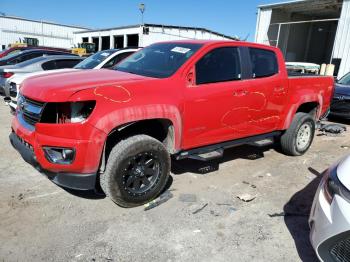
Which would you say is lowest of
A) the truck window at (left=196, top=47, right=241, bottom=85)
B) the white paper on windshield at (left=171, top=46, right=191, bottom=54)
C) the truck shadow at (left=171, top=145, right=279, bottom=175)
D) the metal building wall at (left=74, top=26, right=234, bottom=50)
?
the truck shadow at (left=171, top=145, right=279, bottom=175)

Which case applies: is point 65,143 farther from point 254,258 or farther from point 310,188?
point 310,188

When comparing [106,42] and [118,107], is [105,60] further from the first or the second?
[106,42]

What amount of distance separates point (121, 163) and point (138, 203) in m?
0.59

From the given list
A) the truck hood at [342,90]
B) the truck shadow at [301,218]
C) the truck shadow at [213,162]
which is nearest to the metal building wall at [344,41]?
the truck hood at [342,90]

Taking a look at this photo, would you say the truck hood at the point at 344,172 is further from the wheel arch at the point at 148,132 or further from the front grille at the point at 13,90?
the front grille at the point at 13,90

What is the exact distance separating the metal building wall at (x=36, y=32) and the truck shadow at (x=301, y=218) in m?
47.7

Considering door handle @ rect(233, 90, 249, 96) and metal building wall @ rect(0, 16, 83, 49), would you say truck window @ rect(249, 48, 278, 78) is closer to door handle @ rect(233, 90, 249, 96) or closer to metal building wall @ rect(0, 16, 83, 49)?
door handle @ rect(233, 90, 249, 96)

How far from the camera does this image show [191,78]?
3916 millimetres

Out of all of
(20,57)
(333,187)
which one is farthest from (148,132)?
(20,57)

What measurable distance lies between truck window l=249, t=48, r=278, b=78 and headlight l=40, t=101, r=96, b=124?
8.48 ft

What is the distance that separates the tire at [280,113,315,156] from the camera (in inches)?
218

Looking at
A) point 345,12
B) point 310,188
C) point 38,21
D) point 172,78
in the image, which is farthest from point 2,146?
point 38,21

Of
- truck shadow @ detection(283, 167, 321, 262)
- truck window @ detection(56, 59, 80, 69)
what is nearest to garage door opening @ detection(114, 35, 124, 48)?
truck window @ detection(56, 59, 80, 69)

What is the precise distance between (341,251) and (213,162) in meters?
3.01
